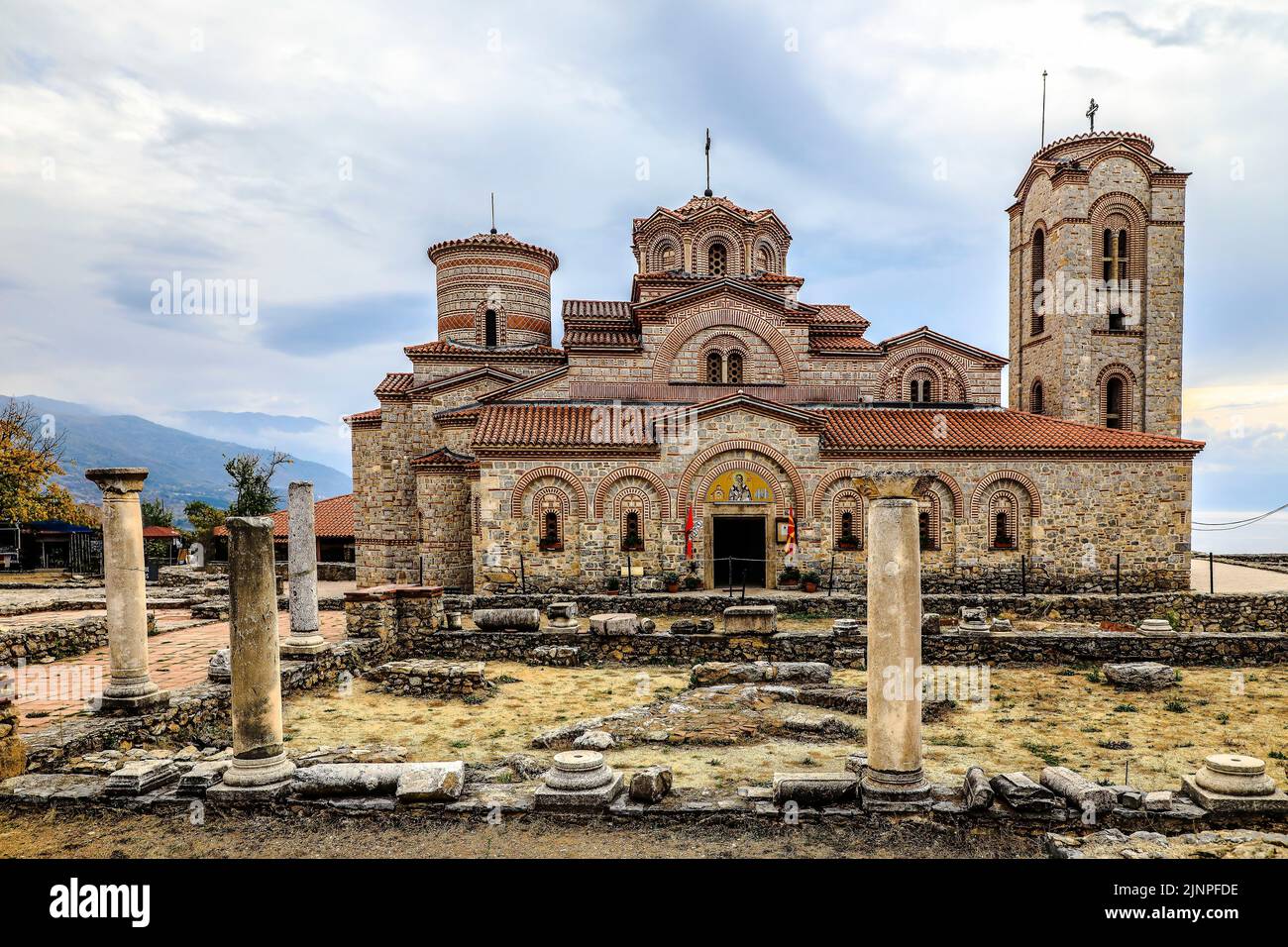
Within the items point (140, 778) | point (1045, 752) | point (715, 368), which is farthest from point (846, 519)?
point (140, 778)

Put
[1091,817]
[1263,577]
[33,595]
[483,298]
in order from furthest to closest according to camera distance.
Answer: [483,298] < [1263,577] < [33,595] < [1091,817]

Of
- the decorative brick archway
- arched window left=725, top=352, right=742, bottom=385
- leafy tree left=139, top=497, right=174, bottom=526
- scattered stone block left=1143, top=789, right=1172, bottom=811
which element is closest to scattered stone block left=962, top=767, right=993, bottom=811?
scattered stone block left=1143, top=789, right=1172, bottom=811

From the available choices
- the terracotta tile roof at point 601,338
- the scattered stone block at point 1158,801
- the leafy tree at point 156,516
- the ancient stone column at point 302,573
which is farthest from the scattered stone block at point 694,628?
the leafy tree at point 156,516

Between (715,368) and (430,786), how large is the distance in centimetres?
1683

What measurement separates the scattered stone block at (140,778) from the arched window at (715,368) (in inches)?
659

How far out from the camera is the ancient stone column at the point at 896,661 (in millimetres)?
5691

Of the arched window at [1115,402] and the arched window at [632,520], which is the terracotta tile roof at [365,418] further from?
the arched window at [1115,402]

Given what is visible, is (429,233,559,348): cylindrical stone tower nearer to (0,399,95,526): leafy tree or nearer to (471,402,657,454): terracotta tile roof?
(471,402,657,454): terracotta tile roof

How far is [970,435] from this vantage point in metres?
20.1
